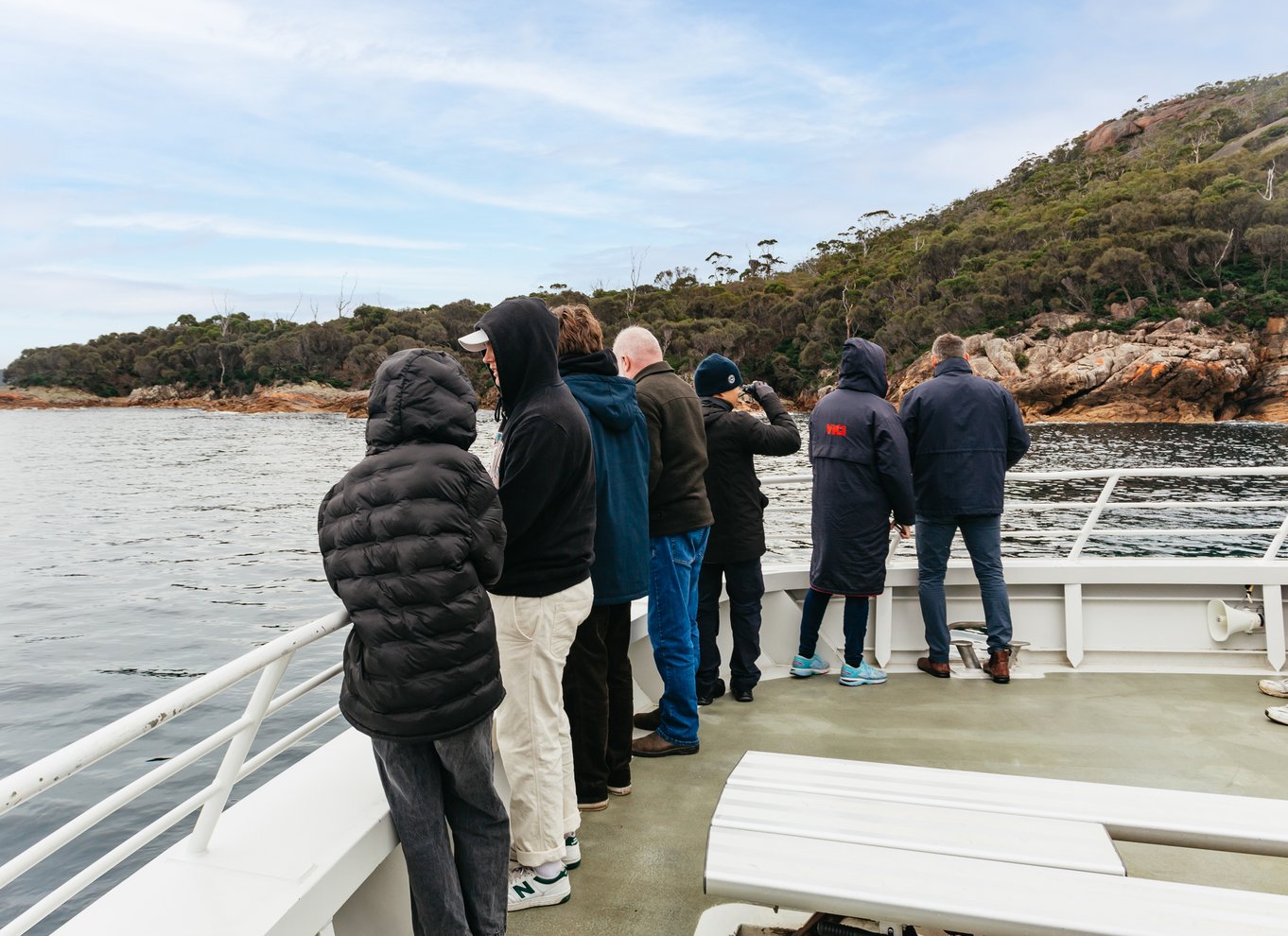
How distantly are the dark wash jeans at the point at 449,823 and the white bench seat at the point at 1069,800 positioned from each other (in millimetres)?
552

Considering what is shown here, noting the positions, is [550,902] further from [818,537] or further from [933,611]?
[933,611]

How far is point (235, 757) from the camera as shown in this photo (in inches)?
61.4

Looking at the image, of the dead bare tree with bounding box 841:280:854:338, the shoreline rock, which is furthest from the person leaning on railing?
the dead bare tree with bounding box 841:280:854:338

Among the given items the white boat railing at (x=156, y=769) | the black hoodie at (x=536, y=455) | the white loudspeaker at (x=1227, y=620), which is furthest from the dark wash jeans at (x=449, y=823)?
the white loudspeaker at (x=1227, y=620)

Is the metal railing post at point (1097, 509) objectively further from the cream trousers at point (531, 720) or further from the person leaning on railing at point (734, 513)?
the cream trousers at point (531, 720)

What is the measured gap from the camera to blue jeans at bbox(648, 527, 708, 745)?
3.11 meters

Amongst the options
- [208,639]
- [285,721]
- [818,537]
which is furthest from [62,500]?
[818,537]

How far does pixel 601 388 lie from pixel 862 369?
66.3 inches

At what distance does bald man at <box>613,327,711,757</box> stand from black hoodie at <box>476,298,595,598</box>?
793mm

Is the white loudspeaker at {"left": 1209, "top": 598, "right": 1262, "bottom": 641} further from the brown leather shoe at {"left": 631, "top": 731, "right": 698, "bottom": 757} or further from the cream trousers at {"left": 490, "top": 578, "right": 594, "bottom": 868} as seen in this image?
the cream trousers at {"left": 490, "top": 578, "right": 594, "bottom": 868}

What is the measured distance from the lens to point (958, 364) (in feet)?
13.3

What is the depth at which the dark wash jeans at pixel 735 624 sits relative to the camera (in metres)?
3.73

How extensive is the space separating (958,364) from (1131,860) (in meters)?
2.26

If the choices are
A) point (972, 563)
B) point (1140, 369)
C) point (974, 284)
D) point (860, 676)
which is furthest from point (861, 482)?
point (974, 284)
